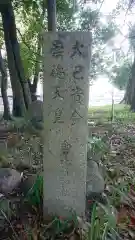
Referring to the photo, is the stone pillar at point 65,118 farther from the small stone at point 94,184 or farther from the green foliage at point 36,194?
the small stone at point 94,184

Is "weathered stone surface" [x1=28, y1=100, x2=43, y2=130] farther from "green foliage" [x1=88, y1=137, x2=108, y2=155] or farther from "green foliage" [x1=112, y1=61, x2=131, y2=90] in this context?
"green foliage" [x1=112, y1=61, x2=131, y2=90]

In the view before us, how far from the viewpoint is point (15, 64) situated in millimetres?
7535

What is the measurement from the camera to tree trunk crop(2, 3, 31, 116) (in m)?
7.28

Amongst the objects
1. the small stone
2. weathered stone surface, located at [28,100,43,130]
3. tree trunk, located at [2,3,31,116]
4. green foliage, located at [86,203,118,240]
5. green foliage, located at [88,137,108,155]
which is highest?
tree trunk, located at [2,3,31,116]

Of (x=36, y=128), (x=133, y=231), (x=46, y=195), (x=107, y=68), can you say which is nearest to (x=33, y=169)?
(x=46, y=195)

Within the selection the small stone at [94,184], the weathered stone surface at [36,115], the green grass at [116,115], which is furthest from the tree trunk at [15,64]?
the small stone at [94,184]

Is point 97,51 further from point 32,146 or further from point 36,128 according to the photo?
point 32,146

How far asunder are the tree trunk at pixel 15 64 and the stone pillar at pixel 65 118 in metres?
5.31

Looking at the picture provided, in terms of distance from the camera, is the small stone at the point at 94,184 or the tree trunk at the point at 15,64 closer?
the small stone at the point at 94,184

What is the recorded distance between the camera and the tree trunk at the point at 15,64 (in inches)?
287

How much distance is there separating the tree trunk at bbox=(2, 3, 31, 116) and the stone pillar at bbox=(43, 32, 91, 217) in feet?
17.4

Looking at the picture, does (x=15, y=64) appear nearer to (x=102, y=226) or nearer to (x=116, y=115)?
(x=116, y=115)

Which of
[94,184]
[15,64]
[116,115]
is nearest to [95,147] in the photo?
[94,184]

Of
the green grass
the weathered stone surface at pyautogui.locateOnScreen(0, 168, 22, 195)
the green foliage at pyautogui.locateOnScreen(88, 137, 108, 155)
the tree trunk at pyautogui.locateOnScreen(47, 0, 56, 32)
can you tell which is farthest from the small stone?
the green grass
